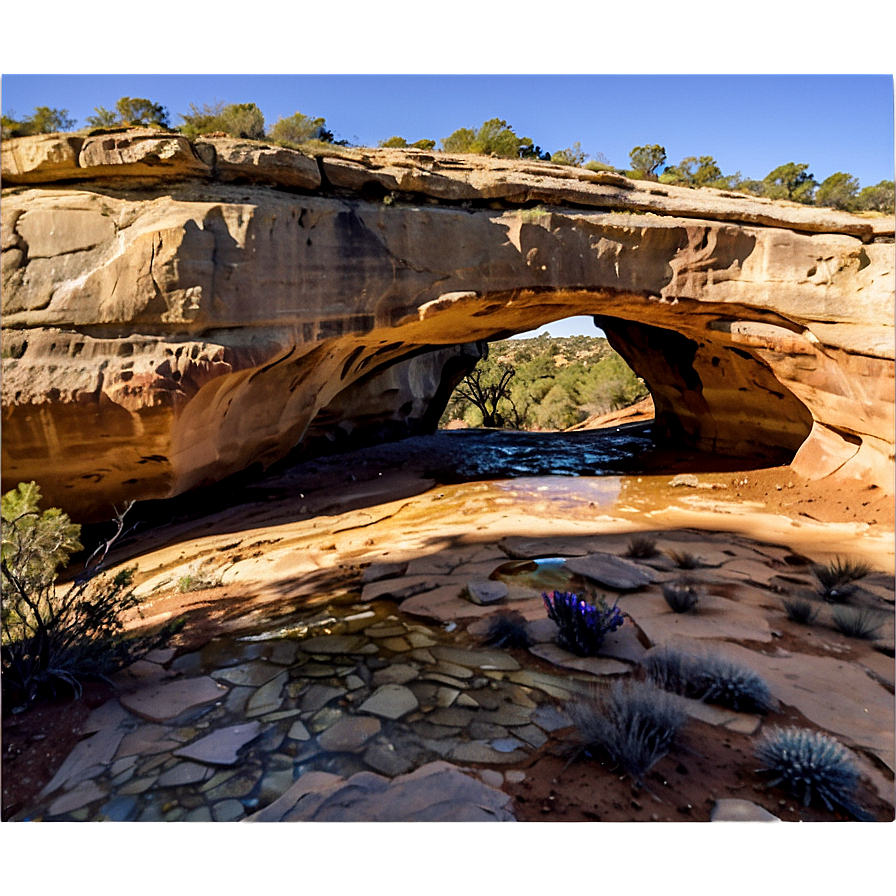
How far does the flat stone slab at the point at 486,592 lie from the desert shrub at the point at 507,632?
44cm

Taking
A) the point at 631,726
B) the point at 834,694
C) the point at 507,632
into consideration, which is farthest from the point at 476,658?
the point at 834,694

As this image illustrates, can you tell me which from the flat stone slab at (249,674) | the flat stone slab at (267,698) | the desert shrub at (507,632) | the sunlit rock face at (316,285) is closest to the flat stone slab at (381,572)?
the desert shrub at (507,632)

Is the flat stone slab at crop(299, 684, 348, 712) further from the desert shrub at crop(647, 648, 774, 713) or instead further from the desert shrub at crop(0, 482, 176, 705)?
the desert shrub at crop(647, 648, 774, 713)

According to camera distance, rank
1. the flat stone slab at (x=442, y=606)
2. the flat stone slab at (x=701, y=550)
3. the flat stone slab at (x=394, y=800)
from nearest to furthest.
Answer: the flat stone slab at (x=394, y=800) < the flat stone slab at (x=442, y=606) < the flat stone slab at (x=701, y=550)

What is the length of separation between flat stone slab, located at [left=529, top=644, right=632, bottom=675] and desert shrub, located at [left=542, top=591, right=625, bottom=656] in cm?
5

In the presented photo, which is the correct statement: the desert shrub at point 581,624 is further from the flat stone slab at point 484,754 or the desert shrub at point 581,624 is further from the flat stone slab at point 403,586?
the flat stone slab at point 403,586

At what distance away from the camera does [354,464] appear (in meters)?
12.1

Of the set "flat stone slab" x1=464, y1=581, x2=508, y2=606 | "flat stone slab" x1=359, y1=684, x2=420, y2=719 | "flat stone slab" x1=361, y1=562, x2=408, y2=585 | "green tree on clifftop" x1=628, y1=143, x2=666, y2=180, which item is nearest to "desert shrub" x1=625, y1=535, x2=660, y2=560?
"flat stone slab" x1=464, y1=581, x2=508, y2=606

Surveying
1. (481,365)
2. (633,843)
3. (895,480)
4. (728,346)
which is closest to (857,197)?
(728,346)

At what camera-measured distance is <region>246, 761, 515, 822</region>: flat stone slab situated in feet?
7.63

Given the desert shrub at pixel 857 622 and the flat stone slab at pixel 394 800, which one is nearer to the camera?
the flat stone slab at pixel 394 800

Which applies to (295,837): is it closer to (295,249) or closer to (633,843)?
(633,843)

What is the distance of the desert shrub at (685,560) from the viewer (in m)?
5.41

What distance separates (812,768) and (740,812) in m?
0.41
